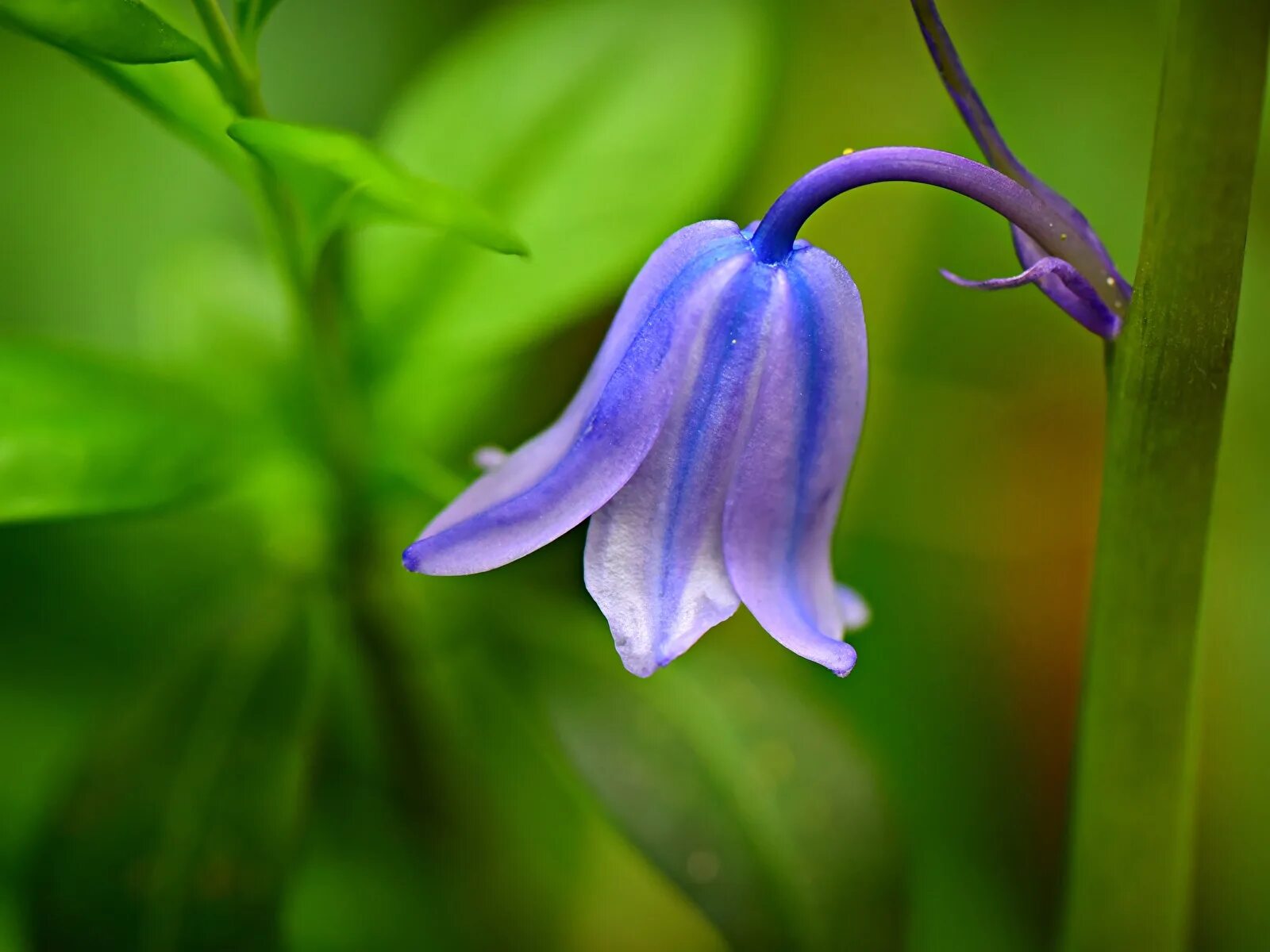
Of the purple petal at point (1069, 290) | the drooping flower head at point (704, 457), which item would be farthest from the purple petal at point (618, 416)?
the purple petal at point (1069, 290)

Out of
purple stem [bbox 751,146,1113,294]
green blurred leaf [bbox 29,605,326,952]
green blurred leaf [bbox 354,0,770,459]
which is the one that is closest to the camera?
purple stem [bbox 751,146,1113,294]

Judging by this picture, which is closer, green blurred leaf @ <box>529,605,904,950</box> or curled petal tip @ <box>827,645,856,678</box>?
curled petal tip @ <box>827,645,856,678</box>

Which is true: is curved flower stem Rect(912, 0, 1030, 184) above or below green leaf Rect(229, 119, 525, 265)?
above

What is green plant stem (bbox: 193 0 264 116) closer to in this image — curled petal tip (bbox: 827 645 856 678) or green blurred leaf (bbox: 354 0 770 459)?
green blurred leaf (bbox: 354 0 770 459)

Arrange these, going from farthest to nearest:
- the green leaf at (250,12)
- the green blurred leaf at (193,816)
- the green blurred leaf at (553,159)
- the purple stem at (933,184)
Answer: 1. the green blurred leaf at (553,159)
2. the green blurred leaf at (193,816)
3. the green leaf at (250,12)
4. the purple stem at (933,184)

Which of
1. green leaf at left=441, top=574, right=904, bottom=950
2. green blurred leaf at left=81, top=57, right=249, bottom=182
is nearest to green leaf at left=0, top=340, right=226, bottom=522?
green blurred leaf at left=81, top=57, right=249, bottom=182

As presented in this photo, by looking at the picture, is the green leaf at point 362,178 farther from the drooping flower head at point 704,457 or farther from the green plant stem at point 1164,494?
the green plant stem at point 1164,494

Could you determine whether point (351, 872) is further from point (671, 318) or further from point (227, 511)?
point (671, 318)

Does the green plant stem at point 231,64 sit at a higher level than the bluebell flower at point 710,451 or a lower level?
higher
